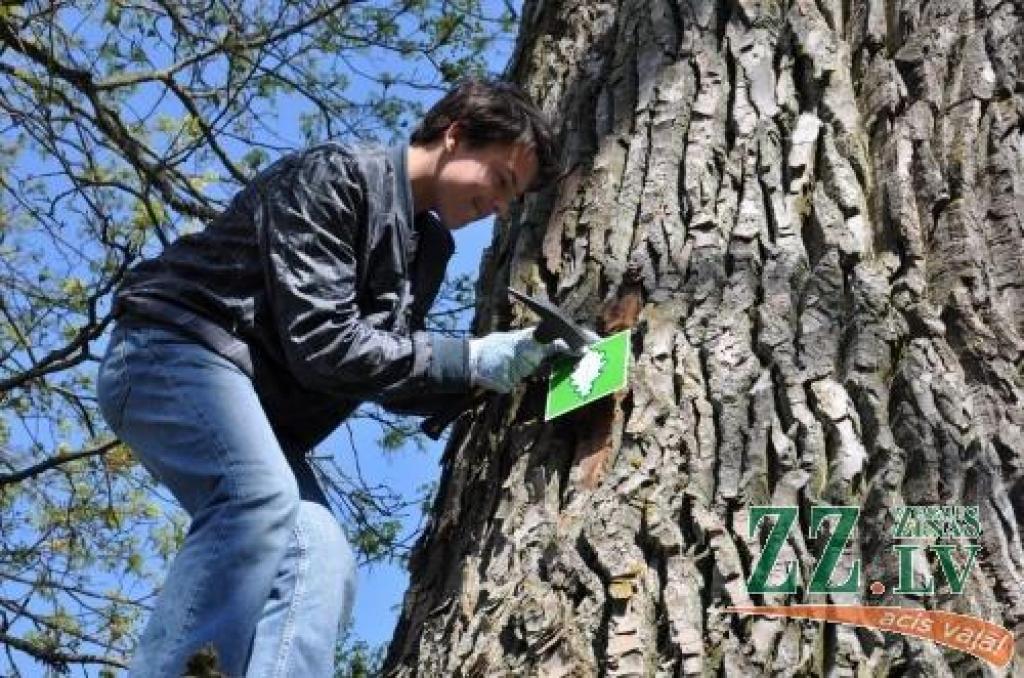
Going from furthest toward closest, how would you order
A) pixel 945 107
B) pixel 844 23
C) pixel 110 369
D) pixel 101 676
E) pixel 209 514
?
pixel 101 676, pixel 844 23, pixel 945 107, pixel 110 369, pixel 209 514

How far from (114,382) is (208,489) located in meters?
0.29

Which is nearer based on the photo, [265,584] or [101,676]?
[265,584]

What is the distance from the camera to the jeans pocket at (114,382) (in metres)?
2.31

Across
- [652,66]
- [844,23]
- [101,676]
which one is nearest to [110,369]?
[652,66]

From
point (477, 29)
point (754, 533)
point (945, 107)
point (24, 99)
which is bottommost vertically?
point (754, 533)

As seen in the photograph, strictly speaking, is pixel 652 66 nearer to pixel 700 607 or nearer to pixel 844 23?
pixel 844 23

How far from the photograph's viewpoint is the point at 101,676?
4801 millimetres

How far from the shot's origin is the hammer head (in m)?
2.37

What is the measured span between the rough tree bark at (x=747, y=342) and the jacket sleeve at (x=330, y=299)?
0.70 ft

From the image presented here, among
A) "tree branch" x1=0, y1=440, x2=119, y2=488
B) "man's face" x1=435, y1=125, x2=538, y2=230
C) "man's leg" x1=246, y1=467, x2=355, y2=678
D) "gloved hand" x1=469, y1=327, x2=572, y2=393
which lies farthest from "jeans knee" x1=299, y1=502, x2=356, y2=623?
"tree branch" x1=0, y1=440, x2=119, y2=488

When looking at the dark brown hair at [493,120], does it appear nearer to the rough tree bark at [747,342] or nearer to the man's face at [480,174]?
the man's face at [480,174]

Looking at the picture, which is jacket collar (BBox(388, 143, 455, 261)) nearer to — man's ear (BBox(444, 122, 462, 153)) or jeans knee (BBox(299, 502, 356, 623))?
man's ear (BBox(444, 122, 462, 153))

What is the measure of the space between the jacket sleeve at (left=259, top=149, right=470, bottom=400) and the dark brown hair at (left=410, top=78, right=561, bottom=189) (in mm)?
217

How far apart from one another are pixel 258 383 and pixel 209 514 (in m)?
0.29
